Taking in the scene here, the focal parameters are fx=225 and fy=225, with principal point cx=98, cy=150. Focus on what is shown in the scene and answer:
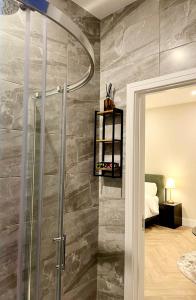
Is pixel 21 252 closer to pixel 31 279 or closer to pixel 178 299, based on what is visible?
pixel 31 279

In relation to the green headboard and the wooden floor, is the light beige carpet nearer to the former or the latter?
the wooden floor

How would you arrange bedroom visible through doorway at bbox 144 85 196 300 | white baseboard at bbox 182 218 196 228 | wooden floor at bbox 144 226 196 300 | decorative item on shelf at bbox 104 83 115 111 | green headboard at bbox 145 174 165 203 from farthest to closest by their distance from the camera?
green headboard at bbox 145 174 165 203, white baseboard at bbox 182 218 196 228, bedroom visible through doorway at bbox 144 85 196 300, wooden floor at bbox 144 226 196 300, decorative item on shelf at bbox 104 83 115 111

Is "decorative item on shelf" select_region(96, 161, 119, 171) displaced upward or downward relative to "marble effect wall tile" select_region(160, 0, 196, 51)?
downward

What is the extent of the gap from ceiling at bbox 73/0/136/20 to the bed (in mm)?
3276

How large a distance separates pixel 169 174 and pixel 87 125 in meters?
3.69

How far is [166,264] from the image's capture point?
306 centimetres

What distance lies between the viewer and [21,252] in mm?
854

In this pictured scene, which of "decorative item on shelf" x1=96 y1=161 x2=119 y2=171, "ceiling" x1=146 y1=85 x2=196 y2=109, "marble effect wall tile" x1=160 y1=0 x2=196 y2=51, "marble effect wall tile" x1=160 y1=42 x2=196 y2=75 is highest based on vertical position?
"ceiling" x1=146 y1=85 x2=196 y2=109

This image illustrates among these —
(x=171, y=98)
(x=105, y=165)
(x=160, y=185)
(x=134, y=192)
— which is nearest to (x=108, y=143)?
(x=105, y=165)

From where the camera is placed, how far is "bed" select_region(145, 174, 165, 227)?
4.32 m

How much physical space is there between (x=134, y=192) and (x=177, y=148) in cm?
359

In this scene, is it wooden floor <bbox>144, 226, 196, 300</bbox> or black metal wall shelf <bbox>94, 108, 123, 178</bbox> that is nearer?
black metal wall shelf <bbox>94, 108, 123, 178</bbox>

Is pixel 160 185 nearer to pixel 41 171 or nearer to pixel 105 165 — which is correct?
pixel 105 165

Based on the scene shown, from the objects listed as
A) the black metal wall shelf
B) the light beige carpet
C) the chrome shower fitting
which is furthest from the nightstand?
the chrome shower fitting
